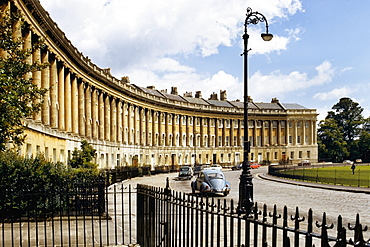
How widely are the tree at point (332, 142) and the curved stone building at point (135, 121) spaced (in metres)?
2.73

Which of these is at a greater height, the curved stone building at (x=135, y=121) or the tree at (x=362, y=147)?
the curved stone building at (x=135, y=121)

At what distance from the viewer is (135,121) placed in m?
87.4

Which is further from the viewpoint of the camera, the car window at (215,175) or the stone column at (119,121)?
the stone column at (119,121)

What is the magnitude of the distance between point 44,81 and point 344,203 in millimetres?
27431

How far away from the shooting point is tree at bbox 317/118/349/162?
12606cm

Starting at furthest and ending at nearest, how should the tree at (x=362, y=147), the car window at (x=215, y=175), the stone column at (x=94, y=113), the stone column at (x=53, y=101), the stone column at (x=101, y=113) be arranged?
1. the tree at (x=362, y=147)
2. the stone column at (x=101, y=113)
3. the stone column at (x=94, y=113)
4. the stone column at (x=53, y=101)
5. the car window at (x=215, y=175)

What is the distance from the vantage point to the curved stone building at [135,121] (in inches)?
1655

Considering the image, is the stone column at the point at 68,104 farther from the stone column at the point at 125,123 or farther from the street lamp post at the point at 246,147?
the street lamp post at the point at 246,147

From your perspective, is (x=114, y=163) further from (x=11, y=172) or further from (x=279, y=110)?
(x=279, y=110)

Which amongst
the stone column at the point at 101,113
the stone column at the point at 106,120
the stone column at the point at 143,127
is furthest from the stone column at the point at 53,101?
the stone column at the point at 143,127

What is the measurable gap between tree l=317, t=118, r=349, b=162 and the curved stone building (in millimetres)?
2726

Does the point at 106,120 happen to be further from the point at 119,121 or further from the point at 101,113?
the point at 119,121

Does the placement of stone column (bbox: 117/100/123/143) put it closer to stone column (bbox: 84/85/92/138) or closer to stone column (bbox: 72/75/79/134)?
stone column (bbox: 84/85/92/138)

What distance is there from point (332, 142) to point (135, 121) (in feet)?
211
